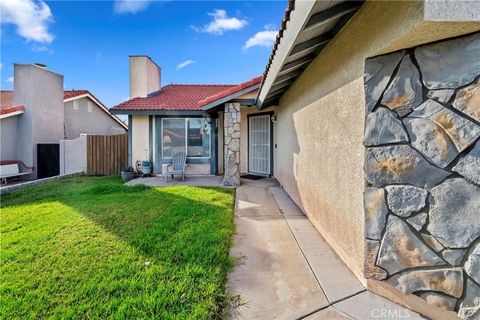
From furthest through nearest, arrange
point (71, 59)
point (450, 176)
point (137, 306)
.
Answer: point (71, 59)
point (137, 306)
point (450, 176)

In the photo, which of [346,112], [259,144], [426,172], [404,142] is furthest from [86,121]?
[426,172]

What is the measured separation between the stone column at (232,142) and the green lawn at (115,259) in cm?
249

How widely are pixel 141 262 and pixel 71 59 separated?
670 inches

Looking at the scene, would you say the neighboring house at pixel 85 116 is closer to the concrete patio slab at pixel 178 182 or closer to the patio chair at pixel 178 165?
the patio chair at pixel 178 165

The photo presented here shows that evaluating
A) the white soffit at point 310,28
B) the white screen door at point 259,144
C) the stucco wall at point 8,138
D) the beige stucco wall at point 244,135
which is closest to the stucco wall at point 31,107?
the stucco wall at point 8,138

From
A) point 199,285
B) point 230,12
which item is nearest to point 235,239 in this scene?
point 199,285

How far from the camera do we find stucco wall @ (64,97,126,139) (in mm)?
16397

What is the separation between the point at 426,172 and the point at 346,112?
1222 mm

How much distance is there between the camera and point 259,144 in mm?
11508

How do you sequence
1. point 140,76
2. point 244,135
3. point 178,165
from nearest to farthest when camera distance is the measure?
point 178,165, point 244,135, point 140,76

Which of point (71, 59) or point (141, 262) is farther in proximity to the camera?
point (71, 59)

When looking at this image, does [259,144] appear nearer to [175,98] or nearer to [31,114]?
[175,98]

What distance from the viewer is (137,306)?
2570mm

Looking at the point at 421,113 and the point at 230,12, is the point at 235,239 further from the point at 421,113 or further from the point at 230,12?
the point at 230,12
